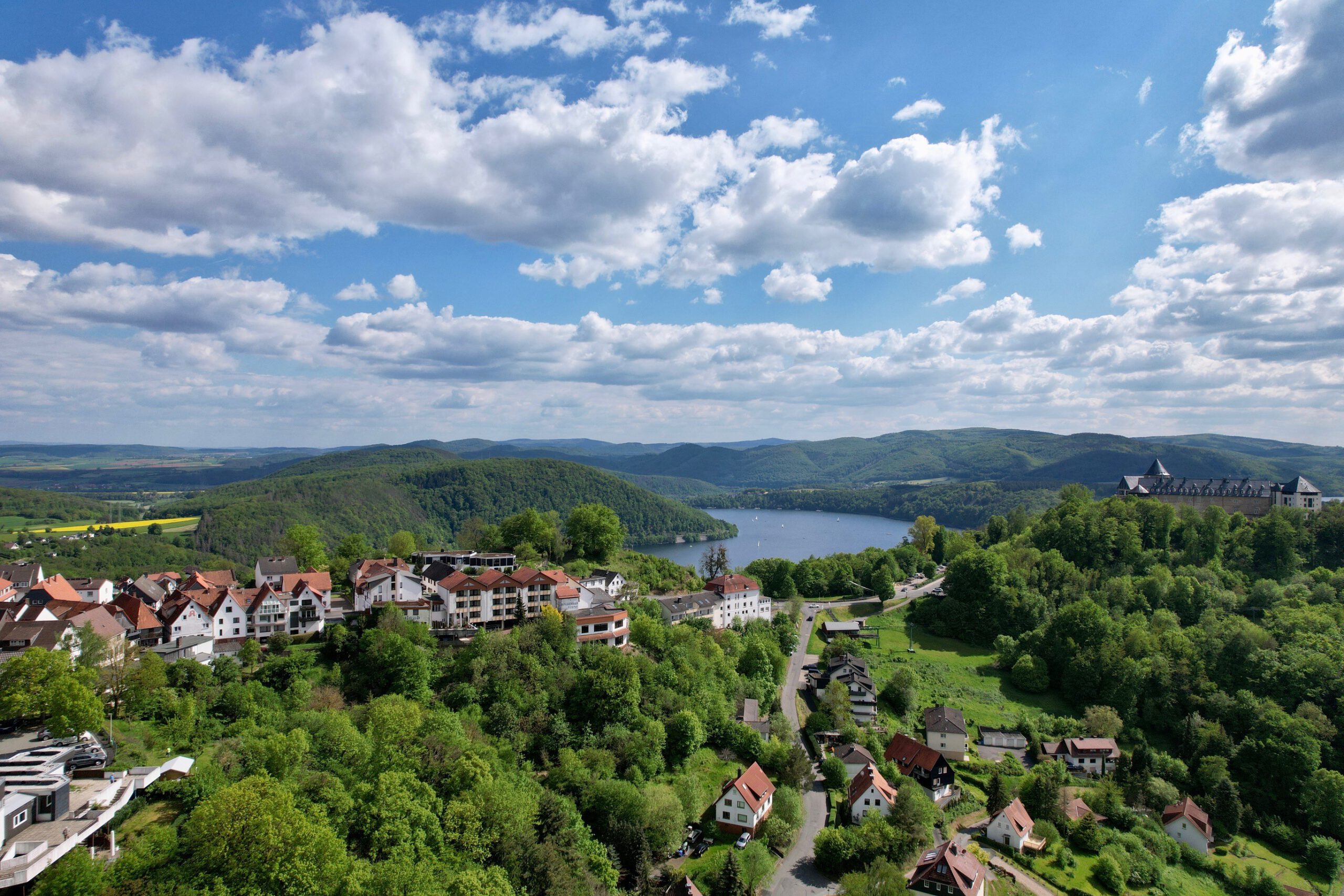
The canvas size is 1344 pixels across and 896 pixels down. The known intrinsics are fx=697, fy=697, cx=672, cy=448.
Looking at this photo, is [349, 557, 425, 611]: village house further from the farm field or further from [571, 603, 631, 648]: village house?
the farm field

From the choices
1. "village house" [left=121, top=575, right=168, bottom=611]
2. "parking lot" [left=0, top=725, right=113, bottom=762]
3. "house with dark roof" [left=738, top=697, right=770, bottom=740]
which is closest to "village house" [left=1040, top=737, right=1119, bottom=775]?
"house with dark roof" [left=738, top=697, right=770, bottom=740]

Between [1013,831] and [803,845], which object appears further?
[1013,831]

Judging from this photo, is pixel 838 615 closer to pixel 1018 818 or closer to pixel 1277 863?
pixel 1018 818

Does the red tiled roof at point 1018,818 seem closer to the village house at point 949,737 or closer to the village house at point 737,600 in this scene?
the village house at point 949,737

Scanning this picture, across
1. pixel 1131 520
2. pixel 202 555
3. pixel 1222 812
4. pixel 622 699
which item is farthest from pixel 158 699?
pixel 202 555

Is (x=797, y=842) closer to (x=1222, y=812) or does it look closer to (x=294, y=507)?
(x=1222, y=812)

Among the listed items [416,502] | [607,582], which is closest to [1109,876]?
[607,582]
